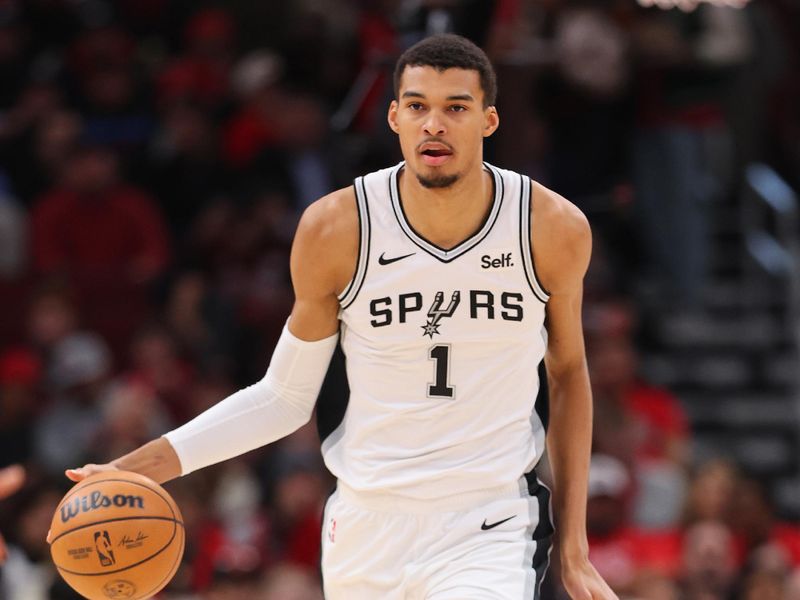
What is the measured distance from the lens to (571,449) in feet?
16.9

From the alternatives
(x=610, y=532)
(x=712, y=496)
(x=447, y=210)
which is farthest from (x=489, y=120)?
(x=712, y=496)

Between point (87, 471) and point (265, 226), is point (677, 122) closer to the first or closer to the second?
point (265, 226)

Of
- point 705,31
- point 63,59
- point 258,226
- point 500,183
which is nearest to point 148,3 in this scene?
point 63,59

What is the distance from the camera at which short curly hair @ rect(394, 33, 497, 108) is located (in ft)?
15.8

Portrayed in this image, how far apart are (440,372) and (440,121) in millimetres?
808

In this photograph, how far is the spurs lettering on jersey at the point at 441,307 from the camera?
16.2 feet

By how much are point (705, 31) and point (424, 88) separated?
23.0 feet

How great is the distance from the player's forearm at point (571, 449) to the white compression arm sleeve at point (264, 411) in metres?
0.80

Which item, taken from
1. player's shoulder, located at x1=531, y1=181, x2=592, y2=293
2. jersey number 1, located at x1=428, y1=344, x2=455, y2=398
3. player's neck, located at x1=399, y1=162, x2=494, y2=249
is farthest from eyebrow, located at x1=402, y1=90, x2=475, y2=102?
jersey number 1, located at x1=428, y1=344, x2=455, y2=398

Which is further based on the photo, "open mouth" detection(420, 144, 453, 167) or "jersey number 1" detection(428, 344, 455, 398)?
"jersey number 1" detection(428, 344, 455, 398)

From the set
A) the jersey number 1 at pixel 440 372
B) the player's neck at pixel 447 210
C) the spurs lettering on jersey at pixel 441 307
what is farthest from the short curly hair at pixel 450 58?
the jersey number 1 at pixel 440 372

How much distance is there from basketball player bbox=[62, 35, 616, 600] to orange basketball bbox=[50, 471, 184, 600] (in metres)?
0.13

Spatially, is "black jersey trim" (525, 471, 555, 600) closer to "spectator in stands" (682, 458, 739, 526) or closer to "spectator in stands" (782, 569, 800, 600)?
"spectator in stands" (782, 569, 800, 600)

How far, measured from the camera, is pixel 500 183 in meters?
5.08
